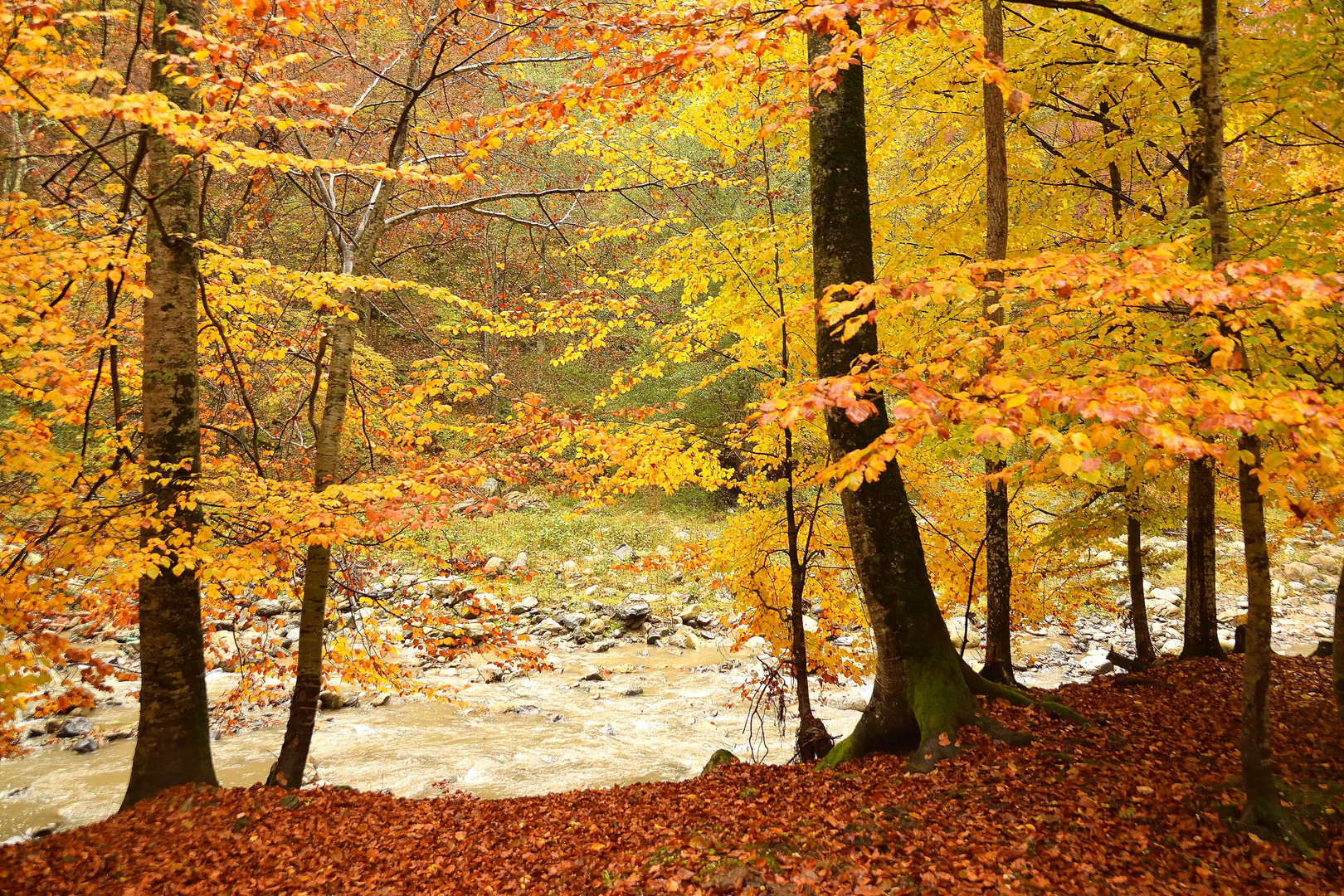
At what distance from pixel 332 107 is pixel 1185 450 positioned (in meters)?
4.89

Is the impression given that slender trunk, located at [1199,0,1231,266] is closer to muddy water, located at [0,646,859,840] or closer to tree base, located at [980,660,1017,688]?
tree base, located at [980,660,1017,688]

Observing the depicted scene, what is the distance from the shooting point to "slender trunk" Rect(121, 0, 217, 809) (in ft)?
17.3

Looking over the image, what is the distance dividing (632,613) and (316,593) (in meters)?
9.42

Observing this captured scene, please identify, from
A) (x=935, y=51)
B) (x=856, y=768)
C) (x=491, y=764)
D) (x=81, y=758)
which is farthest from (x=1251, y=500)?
(x=81, y=758)

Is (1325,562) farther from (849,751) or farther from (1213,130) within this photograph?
(1213,130)

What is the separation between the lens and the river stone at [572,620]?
49.5 ft

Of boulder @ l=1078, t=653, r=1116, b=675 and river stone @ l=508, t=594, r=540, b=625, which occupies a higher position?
river stone @ l=508, t=594, r=540, b=625

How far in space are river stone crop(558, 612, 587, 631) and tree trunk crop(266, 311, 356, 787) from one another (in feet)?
28.7

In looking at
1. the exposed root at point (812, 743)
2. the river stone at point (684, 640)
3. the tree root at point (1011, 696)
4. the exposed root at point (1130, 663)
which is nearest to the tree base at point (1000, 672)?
the tree root at point (1011, 696)

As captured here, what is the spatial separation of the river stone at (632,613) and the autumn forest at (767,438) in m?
4.75

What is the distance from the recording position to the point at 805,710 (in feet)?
21.2

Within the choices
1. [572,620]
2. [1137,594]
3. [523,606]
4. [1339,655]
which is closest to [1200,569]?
[1137,594]

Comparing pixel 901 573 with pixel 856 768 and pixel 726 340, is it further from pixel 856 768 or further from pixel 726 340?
pixel 726 340

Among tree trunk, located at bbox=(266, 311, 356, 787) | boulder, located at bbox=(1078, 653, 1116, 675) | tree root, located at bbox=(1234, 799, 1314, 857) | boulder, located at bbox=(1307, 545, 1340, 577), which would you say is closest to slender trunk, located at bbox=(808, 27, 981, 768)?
tree root, located at bbox=(1234, 799, 1314, 857)
